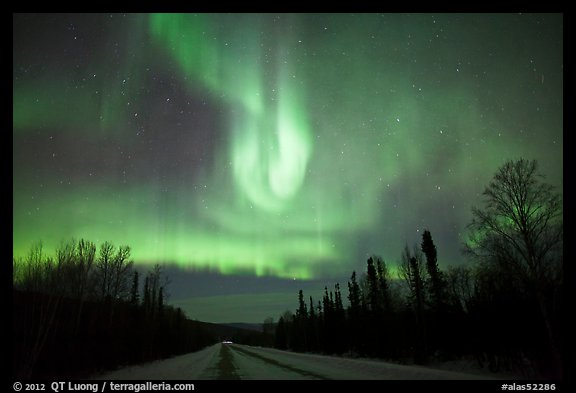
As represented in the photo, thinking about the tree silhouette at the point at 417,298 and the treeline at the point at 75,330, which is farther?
the tree silhouette at the point at 417,298

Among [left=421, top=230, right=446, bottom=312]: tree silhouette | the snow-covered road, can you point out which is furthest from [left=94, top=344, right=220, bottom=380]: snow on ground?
[left=421, top=230, right=446, bottom=312]: tree silhouette

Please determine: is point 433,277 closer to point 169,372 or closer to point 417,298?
point 417,298

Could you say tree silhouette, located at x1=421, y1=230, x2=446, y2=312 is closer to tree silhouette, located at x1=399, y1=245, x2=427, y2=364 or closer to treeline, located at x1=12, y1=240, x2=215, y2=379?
tree silhouette, located at x1=399, y1=245, x2=427, y2=364

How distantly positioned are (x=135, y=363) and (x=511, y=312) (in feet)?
132

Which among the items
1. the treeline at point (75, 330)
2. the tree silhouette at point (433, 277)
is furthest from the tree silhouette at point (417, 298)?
the treeline at point (75, 330)

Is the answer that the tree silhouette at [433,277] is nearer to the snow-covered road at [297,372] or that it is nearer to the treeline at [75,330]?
the snow-covered road at [297,372]

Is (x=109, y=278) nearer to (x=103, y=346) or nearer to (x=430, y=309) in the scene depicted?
(x=103, y=346)

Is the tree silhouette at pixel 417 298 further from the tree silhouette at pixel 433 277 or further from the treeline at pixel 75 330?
the treeline at pixel 75 330

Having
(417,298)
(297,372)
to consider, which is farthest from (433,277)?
(297,372)

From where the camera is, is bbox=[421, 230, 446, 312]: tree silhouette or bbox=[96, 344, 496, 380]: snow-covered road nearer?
bbox=[96, 344, 496, 380]: snow-covered road

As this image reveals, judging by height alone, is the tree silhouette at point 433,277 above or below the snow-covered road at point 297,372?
above
